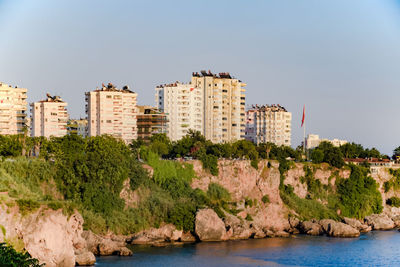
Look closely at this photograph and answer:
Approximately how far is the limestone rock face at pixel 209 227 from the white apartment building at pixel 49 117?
30.1 metres

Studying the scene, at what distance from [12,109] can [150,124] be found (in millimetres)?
13888

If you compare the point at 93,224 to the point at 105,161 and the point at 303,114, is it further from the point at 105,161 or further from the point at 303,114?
the point at 303,114

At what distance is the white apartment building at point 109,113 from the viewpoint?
7225 centimetres

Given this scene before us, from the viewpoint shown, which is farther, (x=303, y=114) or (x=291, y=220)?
(x=303, y=114)

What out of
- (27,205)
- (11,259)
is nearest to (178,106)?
(27,205)

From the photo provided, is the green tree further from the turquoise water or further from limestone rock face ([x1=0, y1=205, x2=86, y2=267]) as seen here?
limestone rock face ([x1=0, y1=205, x2=86, y2=267])

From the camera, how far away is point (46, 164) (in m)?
48.0

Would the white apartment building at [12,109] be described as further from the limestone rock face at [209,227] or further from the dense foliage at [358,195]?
Answer: the dense foliage at [358,195]

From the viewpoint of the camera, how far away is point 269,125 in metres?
105

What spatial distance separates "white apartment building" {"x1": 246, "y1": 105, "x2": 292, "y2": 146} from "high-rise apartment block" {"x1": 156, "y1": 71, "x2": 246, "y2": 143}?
16043mm

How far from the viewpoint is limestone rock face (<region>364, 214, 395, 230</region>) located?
60.2 meters

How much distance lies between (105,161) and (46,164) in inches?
151

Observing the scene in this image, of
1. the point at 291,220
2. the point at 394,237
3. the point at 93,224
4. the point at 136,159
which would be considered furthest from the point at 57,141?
the point at 394,237

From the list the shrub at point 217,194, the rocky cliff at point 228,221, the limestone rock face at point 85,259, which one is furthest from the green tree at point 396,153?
the limestone rock face at point 85,259
